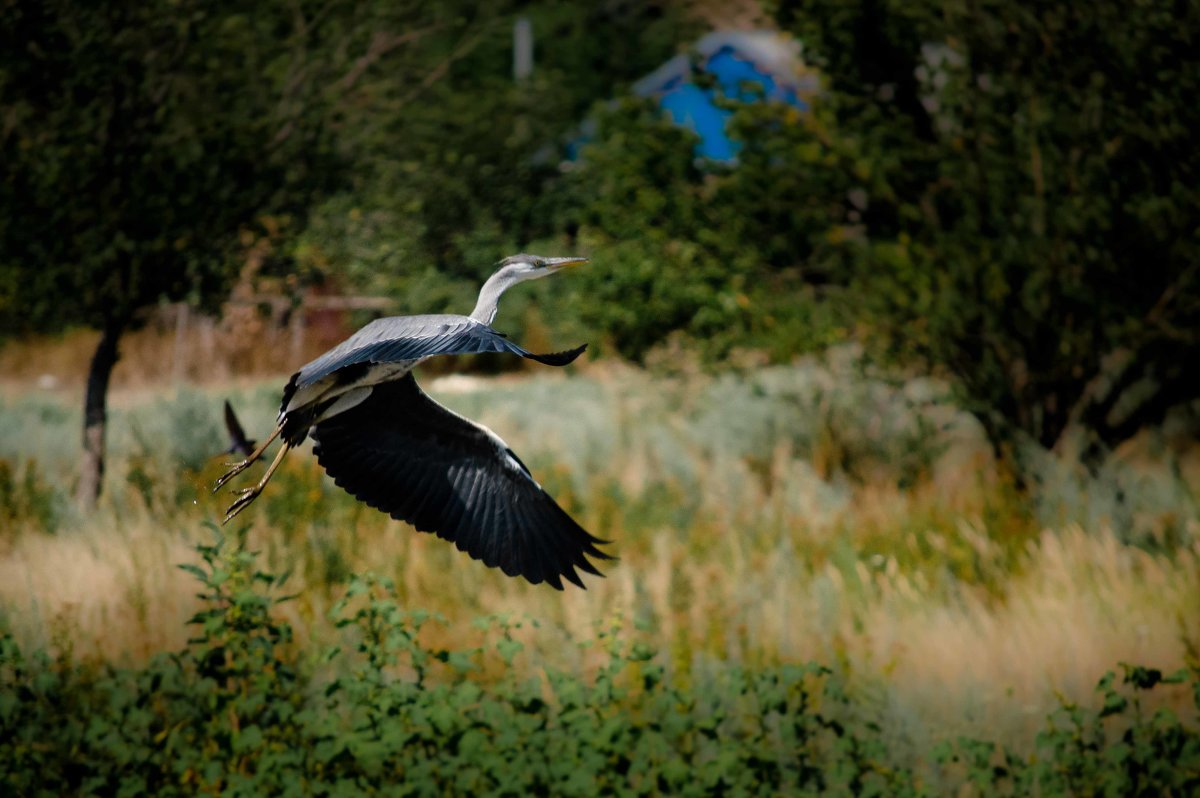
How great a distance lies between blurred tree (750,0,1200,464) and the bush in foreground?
411cm

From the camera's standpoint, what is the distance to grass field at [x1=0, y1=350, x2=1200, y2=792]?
20.7 ft

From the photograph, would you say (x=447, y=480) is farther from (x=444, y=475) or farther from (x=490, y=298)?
(x=490, y=298)

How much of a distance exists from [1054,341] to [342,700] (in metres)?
5.37

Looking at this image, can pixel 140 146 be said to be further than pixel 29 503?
Yes

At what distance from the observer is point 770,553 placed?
27.2 feet

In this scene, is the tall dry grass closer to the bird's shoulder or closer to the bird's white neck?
the bird's shoulder

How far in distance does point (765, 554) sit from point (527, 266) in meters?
4.00

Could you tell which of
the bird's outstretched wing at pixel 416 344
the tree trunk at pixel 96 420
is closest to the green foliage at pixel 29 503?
the tree trunk at pixel 96 420

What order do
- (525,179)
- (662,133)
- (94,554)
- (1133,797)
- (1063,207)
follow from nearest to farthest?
(1133,797) < (94,554) < (1063,207) < (662,133) < (525,179)

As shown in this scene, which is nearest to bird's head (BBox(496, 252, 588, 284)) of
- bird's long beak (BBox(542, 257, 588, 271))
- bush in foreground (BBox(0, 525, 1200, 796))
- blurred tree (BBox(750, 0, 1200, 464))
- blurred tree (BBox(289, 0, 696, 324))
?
bird's long beak (BBox(542, 257, 588, 271))

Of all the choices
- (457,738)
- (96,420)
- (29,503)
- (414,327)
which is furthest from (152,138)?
(414,327)

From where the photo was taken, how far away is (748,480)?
9.88m

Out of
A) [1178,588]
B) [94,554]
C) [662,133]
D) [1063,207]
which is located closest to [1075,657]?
[1178,588]

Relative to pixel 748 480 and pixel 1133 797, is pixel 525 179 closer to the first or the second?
pixel 748 480
